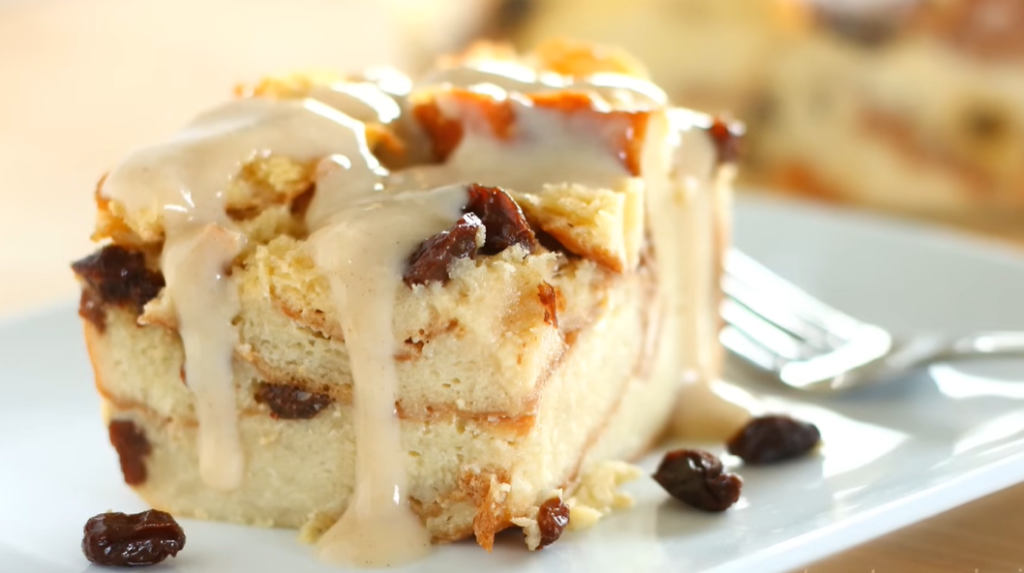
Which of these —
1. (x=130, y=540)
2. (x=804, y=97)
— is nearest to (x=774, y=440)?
(x=130, y=540)

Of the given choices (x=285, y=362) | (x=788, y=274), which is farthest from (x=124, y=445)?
(x=788, y=274)

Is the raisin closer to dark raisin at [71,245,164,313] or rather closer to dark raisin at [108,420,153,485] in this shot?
dark raisin at [71,245,164,313]

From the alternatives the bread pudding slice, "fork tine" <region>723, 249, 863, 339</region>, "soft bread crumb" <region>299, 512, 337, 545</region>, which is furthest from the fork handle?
"soft bread crumb" <region>299, 512, 337, 545</region>

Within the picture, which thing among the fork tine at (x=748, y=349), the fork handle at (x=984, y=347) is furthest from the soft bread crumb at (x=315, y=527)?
the fork handle at (x=984, y=347)

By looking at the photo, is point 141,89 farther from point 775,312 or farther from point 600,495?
point 600,495

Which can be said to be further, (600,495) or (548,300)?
(600,495)

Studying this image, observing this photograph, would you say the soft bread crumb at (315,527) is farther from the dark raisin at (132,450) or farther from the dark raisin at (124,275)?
the dark raisin at (124,275)

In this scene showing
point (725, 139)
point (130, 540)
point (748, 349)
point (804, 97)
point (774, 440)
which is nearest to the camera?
point (130, 540)
